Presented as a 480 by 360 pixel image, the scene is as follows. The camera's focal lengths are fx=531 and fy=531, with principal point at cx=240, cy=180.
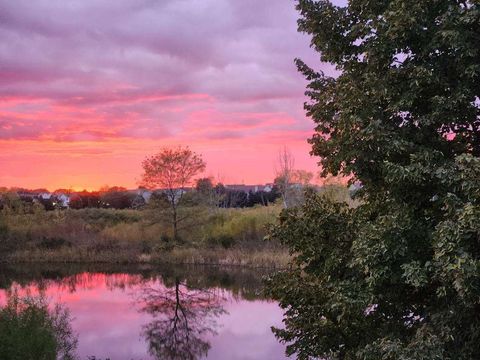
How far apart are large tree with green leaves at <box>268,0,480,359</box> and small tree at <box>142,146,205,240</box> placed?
46392mm

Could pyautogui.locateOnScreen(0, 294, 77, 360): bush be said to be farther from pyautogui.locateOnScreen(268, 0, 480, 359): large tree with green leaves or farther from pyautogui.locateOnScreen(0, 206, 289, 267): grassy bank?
pyautogui.locateOnScreen(0, 206, 289, 267): grassy bank

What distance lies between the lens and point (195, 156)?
6056 cm

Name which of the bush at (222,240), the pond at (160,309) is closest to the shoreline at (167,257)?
the pond at (160,309)

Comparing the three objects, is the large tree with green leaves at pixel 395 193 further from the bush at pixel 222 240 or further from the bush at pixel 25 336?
the bush at pixel 222 240

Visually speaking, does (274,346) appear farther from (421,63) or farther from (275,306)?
(421,63)

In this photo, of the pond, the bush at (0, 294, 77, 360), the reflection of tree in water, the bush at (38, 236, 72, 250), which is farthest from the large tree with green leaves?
the bush at (38, 236, 72, 250)

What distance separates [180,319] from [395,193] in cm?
2895

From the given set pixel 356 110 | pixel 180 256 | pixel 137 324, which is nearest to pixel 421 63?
pixel 356 110

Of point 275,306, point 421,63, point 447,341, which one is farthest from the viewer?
point 275,306

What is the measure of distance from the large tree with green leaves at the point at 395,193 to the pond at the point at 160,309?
14053 mm

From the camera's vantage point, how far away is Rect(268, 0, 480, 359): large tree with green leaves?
10422 mm

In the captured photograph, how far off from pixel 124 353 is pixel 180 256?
26848 mm

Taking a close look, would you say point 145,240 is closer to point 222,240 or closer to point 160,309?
point 222,240

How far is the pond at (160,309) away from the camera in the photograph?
98.2ft
